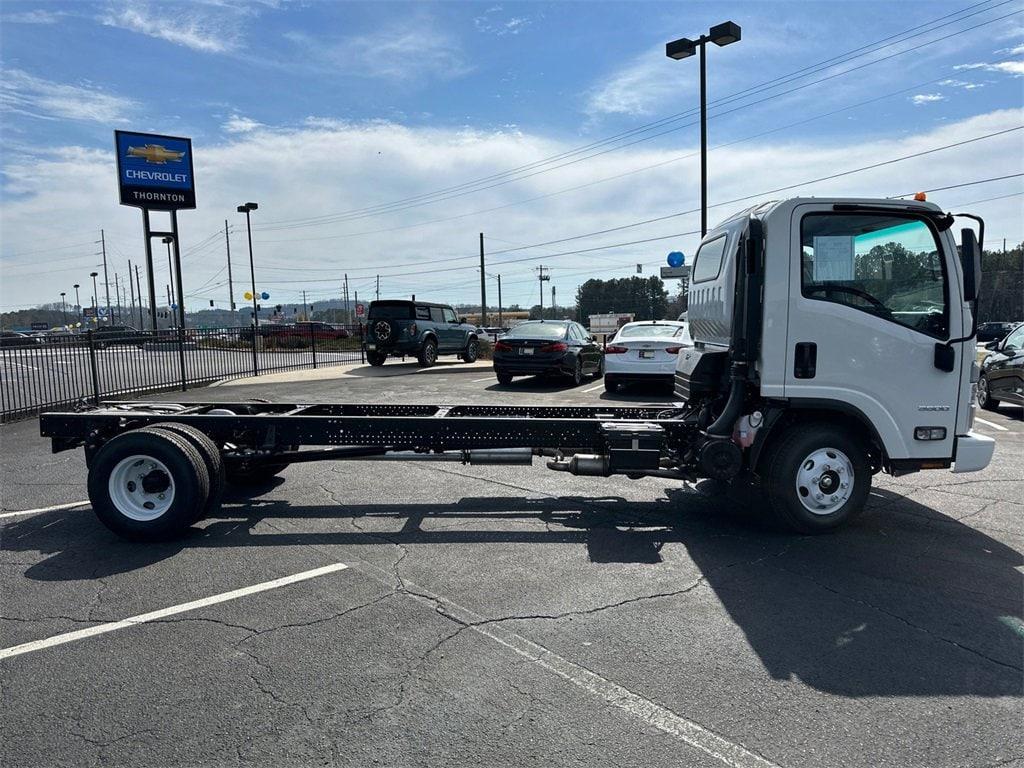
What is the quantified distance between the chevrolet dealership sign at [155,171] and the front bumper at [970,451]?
28.5 meters

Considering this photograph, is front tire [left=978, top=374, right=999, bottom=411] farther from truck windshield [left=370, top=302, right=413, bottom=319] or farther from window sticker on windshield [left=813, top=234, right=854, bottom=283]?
truck windshield [left=370, top=302, right=413, bottom=319]

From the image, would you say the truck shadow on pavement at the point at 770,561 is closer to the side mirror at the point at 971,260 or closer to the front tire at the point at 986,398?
the side mirror at the point at 971,260

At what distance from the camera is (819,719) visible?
2973 mm

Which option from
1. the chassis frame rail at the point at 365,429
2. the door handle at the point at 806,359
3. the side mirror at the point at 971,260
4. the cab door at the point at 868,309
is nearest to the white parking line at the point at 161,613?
the chassis frame rail at the point at 365,429

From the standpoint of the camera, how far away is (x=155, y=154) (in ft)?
87.4

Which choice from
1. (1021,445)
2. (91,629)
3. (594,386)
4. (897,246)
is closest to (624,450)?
(897,246)

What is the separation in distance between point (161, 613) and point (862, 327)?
203 inches

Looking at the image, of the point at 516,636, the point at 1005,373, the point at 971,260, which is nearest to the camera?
the point at 516,636

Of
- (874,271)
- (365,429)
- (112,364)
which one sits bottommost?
(365,429)

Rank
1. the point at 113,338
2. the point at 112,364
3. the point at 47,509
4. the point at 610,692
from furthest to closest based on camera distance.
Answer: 1. the point at 112,364
2. the point at 113,338
3. the point at 47,509
4. the point at 610,692

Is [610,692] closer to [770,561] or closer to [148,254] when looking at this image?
[770,561]

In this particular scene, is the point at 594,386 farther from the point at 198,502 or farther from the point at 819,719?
the point at 819,719

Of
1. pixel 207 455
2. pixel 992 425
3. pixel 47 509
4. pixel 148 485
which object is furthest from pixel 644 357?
pixel 47 509

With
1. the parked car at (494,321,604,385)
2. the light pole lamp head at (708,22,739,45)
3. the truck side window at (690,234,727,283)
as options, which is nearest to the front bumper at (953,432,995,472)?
the truck side window at (690,234,727,283)
